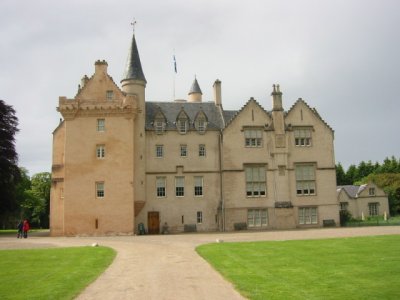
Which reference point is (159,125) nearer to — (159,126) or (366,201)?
(159,126)

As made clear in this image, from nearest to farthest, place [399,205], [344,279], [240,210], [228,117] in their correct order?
[344,279] → [240,210] → [228,117] → [399,205]

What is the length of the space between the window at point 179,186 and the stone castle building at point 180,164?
108 millimetres

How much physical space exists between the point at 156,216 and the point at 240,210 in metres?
9.04

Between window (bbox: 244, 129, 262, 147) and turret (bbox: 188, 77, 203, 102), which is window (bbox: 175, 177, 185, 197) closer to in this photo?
window (bbox: 244, 129, 262, 147)

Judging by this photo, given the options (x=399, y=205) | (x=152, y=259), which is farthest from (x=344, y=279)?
(x=399, y=205)

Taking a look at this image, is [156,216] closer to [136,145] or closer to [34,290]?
[136,145]

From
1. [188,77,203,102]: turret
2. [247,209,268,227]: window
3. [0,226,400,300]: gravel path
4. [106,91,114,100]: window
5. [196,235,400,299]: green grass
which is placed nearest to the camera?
[196,235,400,299]: green grass

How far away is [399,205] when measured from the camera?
81.0 metres

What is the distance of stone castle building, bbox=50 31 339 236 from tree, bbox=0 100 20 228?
24.9 feet

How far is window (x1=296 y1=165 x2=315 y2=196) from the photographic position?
4890 centimetres

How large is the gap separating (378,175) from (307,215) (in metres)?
48.0

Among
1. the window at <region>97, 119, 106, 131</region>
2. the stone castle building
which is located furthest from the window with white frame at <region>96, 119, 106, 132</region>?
the stone castle building

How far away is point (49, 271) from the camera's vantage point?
59.1 feet

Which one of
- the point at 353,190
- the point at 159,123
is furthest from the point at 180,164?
the point at 353,190
